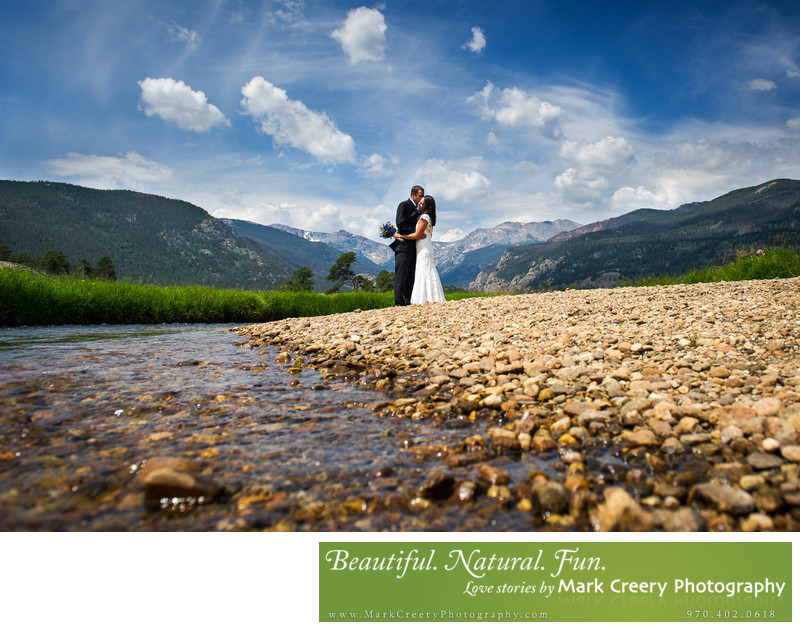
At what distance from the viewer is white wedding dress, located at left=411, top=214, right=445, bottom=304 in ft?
48.2

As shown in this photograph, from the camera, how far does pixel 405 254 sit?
14.7 meters

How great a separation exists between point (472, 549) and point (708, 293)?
10602 mm

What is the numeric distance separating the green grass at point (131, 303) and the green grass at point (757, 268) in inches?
601

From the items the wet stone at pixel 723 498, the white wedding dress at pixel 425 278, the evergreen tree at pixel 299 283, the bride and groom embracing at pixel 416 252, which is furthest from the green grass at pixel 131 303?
the evergreen tree at pixel 299 283

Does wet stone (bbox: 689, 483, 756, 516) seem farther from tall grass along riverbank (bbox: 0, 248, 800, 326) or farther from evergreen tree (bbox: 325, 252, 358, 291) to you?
evergreen tree (bbox: 325, 252, 358, 291)

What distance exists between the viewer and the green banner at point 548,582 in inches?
69.2

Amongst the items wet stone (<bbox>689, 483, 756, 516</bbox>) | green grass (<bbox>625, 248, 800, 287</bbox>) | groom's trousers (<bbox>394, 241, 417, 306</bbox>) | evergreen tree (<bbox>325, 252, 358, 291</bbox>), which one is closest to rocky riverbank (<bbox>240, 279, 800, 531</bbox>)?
wet stone (<bbox>689, 483, 756, 516</bbox>)

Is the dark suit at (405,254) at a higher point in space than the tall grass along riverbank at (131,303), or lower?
higher

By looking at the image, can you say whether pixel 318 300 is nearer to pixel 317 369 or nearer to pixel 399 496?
pixel 317 369

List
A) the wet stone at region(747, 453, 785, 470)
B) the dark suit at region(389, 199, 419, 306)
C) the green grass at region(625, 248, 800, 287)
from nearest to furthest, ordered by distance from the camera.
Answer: the wet stone at region(747, 453, 785, 470)
the green grass at region(625, 248, 800, 287)
the dark suit at region(389, 199, 419, 306)

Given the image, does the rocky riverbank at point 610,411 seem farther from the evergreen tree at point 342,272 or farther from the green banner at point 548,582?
the evergreen tree at point 342,272

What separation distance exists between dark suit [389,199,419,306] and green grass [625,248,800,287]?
10.7m

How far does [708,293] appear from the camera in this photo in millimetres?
9625

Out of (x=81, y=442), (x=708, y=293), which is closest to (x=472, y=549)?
(x=81, y=442)
